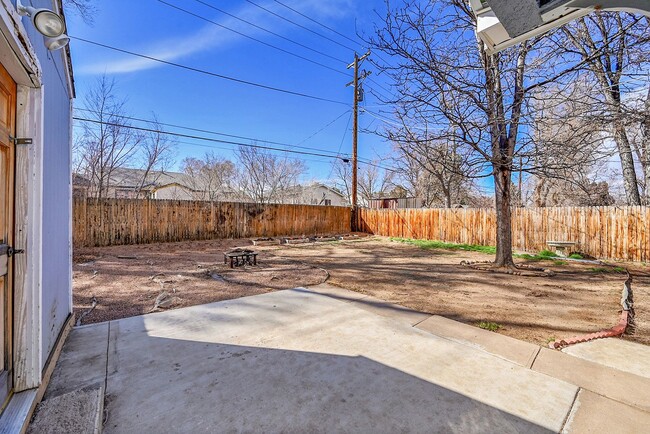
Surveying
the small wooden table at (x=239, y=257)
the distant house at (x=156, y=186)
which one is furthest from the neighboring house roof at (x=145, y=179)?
the small wooden table at (x=239, y=257)

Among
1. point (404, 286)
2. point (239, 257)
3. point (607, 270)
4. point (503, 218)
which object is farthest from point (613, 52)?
point (239, 257)

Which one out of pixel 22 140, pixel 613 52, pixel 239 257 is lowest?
pixel 239 257

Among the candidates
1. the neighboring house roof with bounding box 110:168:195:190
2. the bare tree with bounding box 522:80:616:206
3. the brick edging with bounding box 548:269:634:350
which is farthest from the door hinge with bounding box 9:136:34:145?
the neighboring house roof with bounding box 110:168:195:190

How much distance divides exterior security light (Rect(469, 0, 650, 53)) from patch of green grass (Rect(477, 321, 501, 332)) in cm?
277

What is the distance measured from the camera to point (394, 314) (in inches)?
139

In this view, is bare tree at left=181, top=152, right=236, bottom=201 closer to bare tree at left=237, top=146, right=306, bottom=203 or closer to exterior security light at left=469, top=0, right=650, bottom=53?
bare tree at left=237, top=146, right=306, bottom=203

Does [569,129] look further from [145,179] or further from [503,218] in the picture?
[145,179]

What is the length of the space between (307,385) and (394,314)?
178 cm

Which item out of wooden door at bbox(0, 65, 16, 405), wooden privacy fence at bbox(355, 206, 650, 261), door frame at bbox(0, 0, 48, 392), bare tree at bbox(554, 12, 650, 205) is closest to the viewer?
wooden door at bbox(0, 65, 16, 405)

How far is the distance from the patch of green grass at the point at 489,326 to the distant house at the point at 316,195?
80.0 feet

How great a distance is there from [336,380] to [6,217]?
2.25m

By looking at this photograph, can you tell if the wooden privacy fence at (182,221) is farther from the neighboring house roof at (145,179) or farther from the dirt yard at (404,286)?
the neighboring house roof at (145,179)

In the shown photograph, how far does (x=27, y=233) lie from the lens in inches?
66.2

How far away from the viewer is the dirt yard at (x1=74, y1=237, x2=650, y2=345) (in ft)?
11.7
